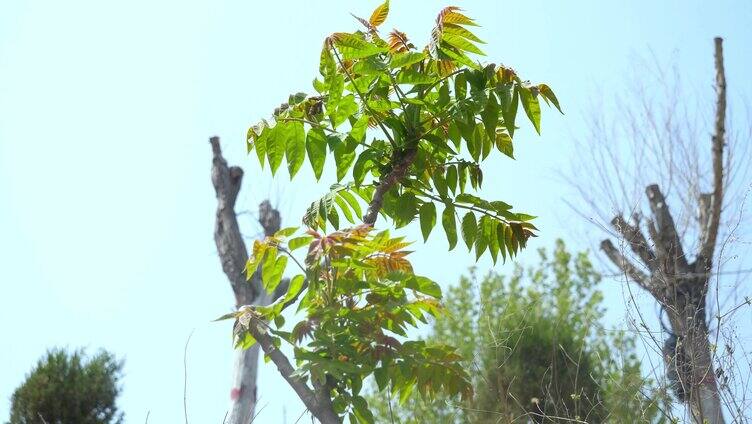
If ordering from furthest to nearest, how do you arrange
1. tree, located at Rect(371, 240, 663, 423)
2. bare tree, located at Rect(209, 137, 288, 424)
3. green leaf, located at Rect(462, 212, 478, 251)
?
bare tree, located at Rect(209, 137, 288, 424) < tree, located at Rect(371, 240, 663, 423) < green leaf, located at Rect(462, 212, 478, 251)

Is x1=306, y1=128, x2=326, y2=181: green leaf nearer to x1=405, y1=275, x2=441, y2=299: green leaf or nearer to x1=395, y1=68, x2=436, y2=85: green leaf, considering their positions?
x1=395, y1=68, x2=436, y2=85: green leaf

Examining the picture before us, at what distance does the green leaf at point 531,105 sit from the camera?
2256 millimetres

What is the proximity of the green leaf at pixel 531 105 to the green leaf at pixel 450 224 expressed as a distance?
310 millimetres

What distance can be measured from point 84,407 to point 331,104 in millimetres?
6769

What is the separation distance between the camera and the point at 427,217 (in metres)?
2.41

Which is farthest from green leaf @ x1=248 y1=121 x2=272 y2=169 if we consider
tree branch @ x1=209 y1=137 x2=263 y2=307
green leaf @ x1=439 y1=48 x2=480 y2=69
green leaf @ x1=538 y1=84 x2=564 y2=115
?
tree branch @ x1=209 y1=137 x2=263 y2=307

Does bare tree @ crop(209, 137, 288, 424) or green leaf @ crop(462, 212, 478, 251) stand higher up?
bare tree @ crop(209, 137, 288, 424)

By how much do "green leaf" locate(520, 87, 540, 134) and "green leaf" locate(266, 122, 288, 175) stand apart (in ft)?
2.00

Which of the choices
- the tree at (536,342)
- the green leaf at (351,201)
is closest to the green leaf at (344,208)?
the green leaf at (351,201)

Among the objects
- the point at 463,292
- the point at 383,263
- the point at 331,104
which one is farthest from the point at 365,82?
the point at 463,292

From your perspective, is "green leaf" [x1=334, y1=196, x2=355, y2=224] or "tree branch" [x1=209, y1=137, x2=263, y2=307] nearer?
"green leaf" [x1=334, y1=196, x2=355, y2=224]

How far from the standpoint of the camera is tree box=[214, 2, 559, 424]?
7.05 ft

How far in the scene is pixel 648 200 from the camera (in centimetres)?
870

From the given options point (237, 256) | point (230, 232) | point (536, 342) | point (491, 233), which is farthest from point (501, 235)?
point (230, 232)
